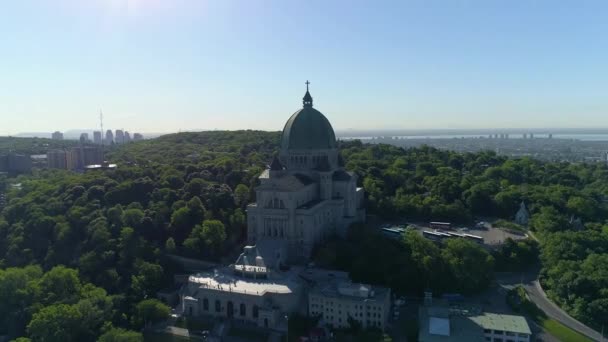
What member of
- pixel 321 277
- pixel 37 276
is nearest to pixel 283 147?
pixel 321 277

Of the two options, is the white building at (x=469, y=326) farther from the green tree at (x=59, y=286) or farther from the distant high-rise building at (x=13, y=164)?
the distant high-rise building at (x=13, y=164)

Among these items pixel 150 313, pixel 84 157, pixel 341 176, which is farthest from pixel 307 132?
pixel 84 157

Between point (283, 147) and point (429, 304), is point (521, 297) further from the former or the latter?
point (283, 147)

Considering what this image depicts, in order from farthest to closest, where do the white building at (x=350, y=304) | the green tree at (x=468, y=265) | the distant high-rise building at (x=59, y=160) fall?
the distant high-rise building at (x=59, y=160), the green tree at (x=468, y=265), the white building at (x=350, y=304)

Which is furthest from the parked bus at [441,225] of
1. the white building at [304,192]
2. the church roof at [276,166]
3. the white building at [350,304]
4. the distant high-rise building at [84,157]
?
the distant high-rise building at [84,157]

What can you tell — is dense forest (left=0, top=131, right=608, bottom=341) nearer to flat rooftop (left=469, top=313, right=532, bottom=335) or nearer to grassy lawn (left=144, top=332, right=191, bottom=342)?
grassy lawn (left=144, top=332, right=191, bottom=342)

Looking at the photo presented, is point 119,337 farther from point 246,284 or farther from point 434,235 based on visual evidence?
point 434,235
